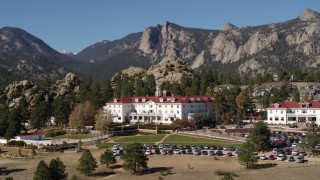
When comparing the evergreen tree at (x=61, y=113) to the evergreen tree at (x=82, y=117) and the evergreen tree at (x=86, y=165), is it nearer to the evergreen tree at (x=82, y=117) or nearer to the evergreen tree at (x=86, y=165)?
the evergreen tree at (x=82, y=117)

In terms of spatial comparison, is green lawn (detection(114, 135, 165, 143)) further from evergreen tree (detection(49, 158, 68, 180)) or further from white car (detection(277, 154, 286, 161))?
evergreen tree (detection(49, 158, 68, 180))

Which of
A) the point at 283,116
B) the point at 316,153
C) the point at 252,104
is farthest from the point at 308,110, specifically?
the point at 316,153

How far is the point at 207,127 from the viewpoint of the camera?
136125 mm

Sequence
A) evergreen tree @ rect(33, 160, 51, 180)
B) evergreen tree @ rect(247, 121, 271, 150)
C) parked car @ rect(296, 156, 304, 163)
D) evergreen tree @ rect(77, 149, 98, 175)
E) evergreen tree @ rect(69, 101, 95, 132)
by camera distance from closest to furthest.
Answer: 1. evergreen tree @ rect(33, 160, 51, 180)
2. evergreen tree @ rect(77, 149, 98, 175)
3. parked car @ rect(296, 156, 304, 163)
4. evergreen tree @ rect(247, 121, 271, 150)
5. evergreen tree @ rect(69, 101, 95, 132)

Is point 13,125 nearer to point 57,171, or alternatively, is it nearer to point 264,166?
point 57,171

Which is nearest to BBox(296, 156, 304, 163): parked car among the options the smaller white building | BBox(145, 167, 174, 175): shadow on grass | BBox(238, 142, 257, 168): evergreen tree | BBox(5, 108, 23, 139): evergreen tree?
BBox(238, 142, 257, 168): evergreen tree

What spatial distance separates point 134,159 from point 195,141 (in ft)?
106

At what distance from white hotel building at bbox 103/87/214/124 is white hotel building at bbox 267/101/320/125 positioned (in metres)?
18.7

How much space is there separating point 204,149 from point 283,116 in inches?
1862

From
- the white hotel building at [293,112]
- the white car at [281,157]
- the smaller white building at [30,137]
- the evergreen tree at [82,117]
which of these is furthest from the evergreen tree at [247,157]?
the smaller white building at [30,137]

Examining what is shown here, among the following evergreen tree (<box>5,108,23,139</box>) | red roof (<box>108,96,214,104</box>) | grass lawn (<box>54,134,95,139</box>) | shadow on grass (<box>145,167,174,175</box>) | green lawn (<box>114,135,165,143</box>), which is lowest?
shadow on grass (<box>145,167,174,175</box>)

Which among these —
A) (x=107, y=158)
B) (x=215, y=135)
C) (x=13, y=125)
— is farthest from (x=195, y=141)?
(x=13, y=125)

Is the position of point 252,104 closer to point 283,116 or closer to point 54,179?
point 283,116

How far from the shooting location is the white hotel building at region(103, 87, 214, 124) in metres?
143
